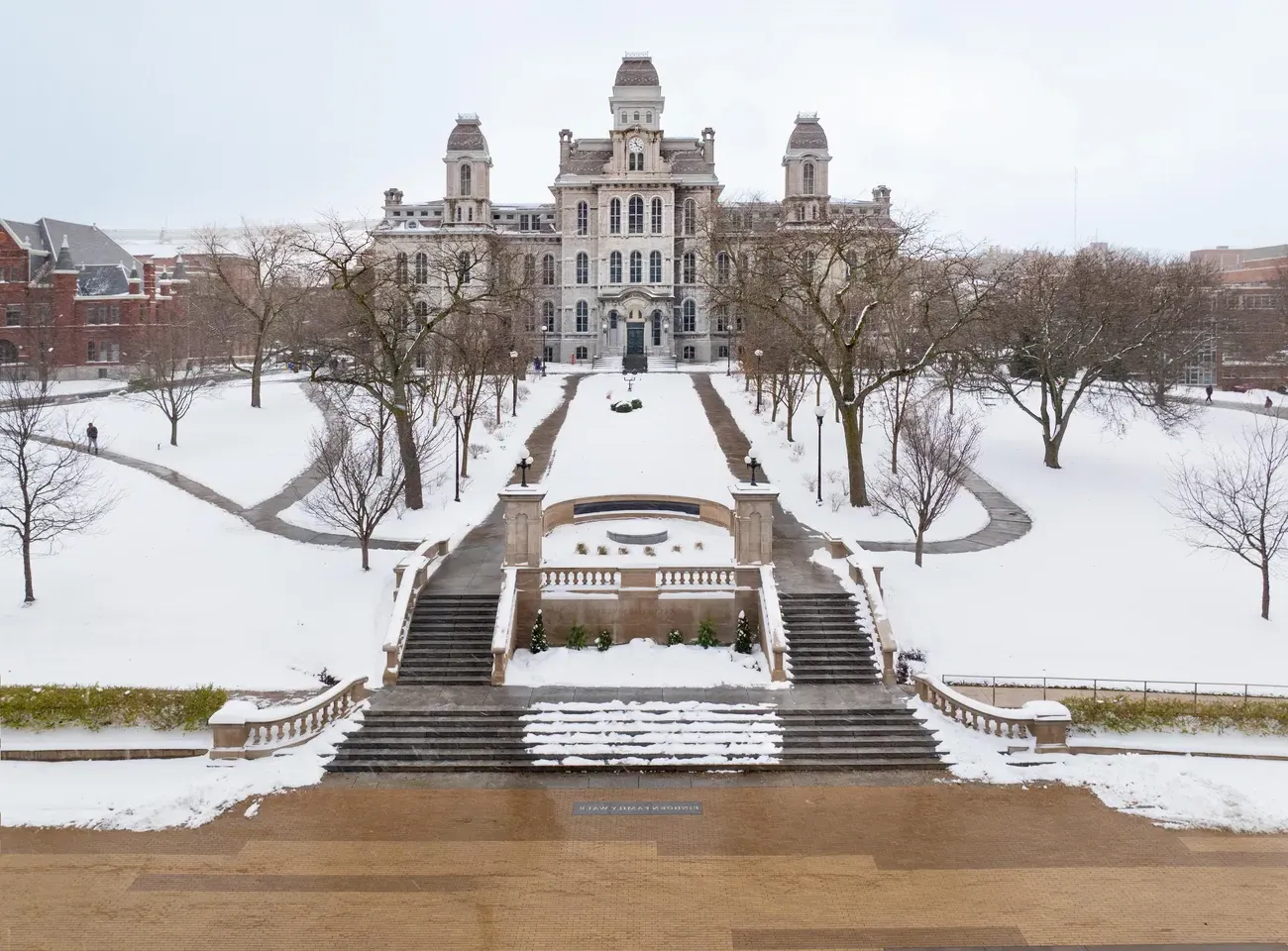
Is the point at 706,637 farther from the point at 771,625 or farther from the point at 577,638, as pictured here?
the point at 577,638

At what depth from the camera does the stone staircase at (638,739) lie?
16953 millimetres

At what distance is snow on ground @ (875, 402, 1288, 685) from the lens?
2108cm

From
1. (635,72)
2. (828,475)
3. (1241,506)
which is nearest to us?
(1241,506)

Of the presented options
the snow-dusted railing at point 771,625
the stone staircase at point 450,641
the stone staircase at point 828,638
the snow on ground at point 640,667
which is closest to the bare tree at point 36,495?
the stone staircase at point 450,641

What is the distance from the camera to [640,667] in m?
20.6

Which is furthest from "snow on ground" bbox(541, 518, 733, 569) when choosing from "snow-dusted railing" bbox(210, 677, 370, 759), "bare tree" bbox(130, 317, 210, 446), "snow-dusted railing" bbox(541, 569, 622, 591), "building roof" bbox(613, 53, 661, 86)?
"building roof" bbox(613, 53, 661, 86)

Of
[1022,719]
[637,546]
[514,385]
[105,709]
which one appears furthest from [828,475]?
[105,709]

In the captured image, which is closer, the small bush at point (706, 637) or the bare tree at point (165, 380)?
the small bush at point (706, 637)

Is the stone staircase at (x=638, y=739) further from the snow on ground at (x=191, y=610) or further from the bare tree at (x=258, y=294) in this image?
the bare tree at (x=258, y=294)

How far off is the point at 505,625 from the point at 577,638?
1.78 metres

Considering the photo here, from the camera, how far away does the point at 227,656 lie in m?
20.9

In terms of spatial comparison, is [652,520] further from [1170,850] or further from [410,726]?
[1170,850]

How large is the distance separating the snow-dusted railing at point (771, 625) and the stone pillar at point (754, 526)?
1.23ft

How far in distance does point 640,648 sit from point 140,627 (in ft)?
37.7
